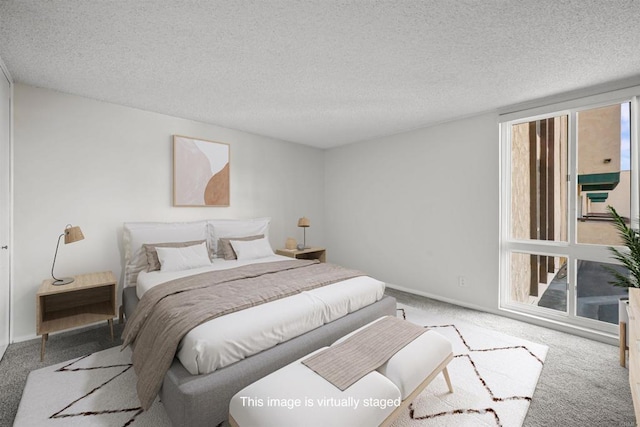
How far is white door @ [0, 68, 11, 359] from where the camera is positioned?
2352mm

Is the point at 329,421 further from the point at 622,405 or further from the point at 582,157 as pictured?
the point at 582,157

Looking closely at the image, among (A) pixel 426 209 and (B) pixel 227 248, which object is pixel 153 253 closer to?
(B) pixel 227 248

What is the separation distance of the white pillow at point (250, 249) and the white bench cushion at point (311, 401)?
7.18ft

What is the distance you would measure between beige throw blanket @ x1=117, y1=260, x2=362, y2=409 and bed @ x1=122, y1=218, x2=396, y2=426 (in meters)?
0.06

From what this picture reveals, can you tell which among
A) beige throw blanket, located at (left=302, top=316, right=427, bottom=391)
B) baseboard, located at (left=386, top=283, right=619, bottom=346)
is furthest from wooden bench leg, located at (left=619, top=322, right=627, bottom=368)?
beige throw blanket, located at (left=302, top=316, right=427, bottom=391)

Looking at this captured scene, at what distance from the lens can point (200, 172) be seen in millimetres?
3738

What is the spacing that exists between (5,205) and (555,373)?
4.80 meters

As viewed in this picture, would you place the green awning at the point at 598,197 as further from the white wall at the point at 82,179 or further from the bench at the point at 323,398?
the white wall at the point at 82,179

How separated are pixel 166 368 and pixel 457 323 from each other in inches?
112

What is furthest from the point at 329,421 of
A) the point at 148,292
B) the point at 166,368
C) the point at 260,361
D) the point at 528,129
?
the point at 528,129

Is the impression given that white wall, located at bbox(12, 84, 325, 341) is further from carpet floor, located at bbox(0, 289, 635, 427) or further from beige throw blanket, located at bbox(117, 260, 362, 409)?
beige throw blanket, located at bbox(117, 260, 362, 409)

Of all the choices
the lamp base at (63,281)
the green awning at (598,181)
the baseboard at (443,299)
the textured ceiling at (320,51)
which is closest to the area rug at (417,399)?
the lamp base at (63,281)

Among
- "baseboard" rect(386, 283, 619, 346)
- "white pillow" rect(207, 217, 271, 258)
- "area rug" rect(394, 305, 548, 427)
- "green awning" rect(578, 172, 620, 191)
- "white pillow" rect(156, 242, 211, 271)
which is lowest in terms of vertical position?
"area rug" rect(394, 305, 548, 427)

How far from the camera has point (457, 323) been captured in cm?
307
